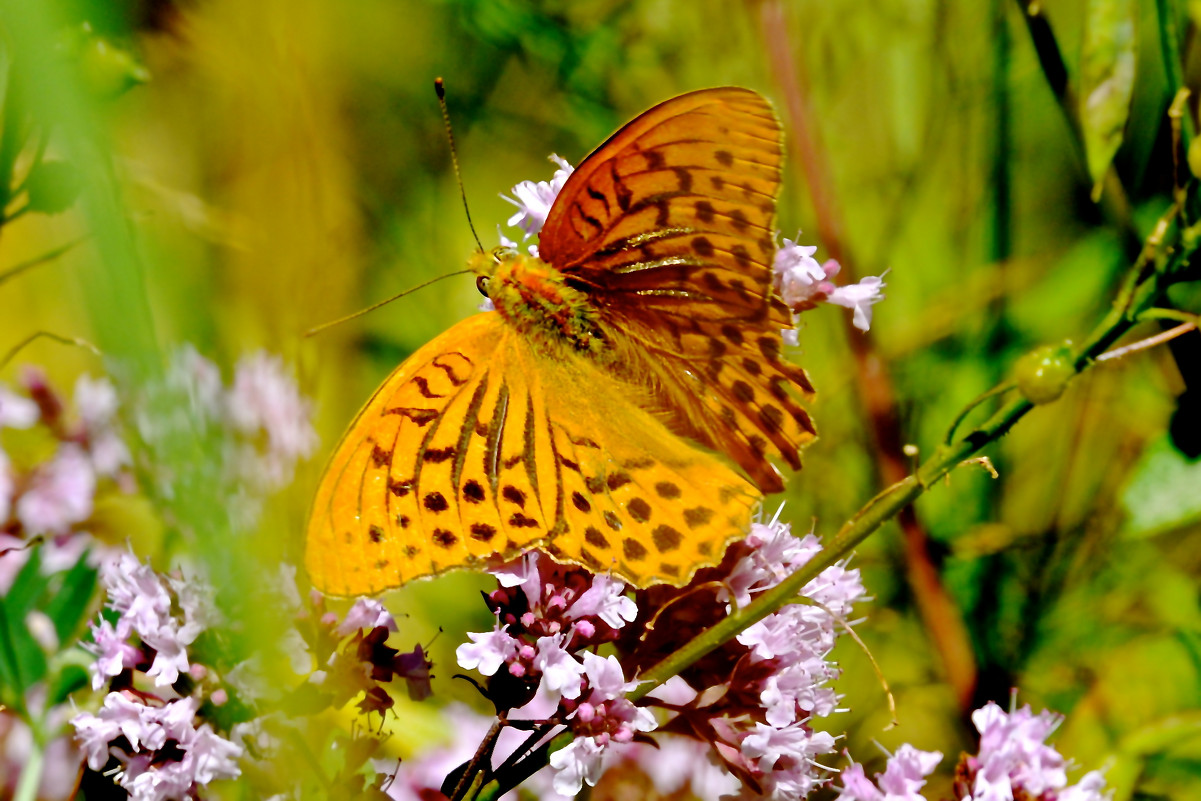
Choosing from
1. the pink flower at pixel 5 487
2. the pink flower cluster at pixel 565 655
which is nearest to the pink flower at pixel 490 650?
the pink flower cluster at pixel 565 655

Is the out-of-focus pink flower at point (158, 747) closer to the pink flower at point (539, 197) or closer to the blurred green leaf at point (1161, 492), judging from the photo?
the pink flower at point (539, 197)

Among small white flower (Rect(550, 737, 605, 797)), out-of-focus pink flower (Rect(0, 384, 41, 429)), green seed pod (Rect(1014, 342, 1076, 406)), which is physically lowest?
small white flower (Rect(550, 737, 605, 797))

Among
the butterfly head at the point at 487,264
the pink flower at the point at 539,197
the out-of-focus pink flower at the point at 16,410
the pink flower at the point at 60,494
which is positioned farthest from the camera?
the out-of-focus pink flower at the point at 16,410

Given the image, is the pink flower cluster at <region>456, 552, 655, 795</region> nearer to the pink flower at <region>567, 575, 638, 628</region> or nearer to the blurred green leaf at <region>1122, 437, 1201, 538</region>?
the pink flower at <region>567, 575, 638, 628</region>

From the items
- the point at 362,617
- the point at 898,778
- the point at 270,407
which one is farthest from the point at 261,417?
the point at 898,778

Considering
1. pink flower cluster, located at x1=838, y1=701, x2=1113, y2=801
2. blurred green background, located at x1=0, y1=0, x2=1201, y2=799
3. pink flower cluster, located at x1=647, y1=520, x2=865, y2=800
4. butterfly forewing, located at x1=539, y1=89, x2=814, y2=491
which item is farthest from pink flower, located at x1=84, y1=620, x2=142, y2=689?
pink flower cluster, located at x1=838, y1=701, x2=1113, y2=801

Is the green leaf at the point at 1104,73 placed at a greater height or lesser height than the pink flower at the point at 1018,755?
greater

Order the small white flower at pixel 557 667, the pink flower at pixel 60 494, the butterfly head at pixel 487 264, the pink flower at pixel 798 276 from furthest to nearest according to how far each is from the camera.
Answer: the pink flower at pixel 60 494
the butterfly head at pixel 487 264
the pink flower at pixel 798 276
the small white flower at pixel 557 667
